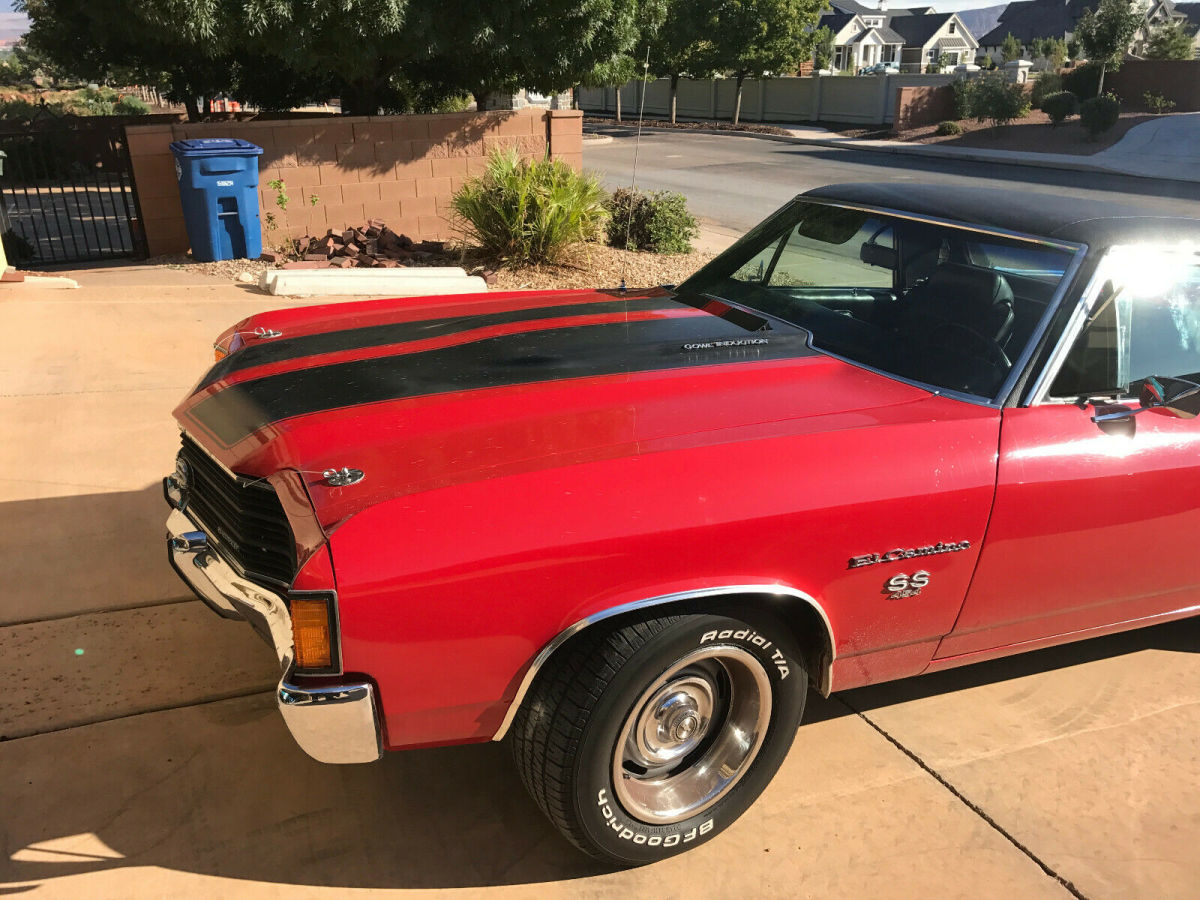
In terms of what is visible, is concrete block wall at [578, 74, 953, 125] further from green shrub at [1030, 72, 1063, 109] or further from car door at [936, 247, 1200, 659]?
car door at [936, 247, 1200, 659]

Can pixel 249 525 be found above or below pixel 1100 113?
above

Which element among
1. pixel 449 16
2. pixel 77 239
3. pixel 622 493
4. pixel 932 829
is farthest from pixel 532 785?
pixel 77 239

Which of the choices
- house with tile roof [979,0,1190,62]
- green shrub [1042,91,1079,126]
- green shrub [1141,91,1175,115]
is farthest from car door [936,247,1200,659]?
house with tile roof [979,0,1190,62]

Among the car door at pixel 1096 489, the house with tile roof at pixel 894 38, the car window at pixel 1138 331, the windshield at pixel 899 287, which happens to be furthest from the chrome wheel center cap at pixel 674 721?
the house with tile roof at pixel 894 38

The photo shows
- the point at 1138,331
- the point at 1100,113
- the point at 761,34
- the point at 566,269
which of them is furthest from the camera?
the point at 761,34

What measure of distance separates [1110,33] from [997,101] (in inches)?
171

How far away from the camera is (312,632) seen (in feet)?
7.30

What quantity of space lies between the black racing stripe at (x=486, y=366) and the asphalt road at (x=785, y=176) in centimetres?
1145

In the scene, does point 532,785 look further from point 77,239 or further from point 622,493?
point 77,239

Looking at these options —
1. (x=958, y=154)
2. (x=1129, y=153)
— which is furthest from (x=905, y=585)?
(x=1129, y=153)

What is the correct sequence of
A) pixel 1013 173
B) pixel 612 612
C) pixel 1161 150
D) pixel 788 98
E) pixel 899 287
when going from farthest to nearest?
pixel 788 98 → pixel 1161 150 → pixel 1013 173 → pixel 899 287 → pixel 612 612

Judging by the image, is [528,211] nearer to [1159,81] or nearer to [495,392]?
[495,392]

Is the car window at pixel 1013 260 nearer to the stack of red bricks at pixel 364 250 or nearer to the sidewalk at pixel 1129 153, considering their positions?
the stack of red bricks at pixel 364 250

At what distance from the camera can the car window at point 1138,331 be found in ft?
9.77
